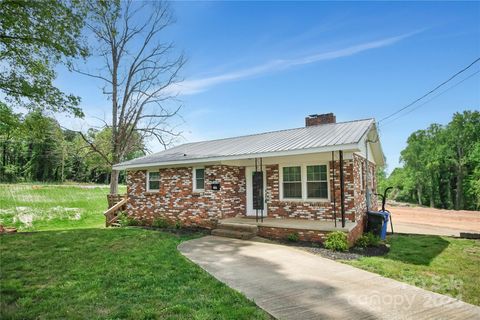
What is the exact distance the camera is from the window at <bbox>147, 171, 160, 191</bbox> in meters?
12.6

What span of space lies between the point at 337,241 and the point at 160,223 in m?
7.15

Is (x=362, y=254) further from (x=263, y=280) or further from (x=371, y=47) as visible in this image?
(x=371, y=47)

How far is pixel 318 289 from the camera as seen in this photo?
4.57 metres

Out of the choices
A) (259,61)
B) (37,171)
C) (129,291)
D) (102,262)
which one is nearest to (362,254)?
(129,291)

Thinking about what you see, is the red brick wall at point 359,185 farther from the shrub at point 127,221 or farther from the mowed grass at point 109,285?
the shrub at point 127,221

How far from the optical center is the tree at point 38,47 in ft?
31.7

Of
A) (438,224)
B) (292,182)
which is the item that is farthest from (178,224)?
(438,224)

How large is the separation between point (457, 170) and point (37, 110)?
4511 centimetres

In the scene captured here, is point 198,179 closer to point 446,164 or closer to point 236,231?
point 236,231

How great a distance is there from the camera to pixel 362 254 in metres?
7.25

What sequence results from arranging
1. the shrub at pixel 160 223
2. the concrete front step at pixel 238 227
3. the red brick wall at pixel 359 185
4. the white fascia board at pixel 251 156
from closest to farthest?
the white fascia board at pixel 251 156 → the concrete front step at pixel 238 227 → the red brick wall at pixel 359 185 → the shrub at pixel 160 223

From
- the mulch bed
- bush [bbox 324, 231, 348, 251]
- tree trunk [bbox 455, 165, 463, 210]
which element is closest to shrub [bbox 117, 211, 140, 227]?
the mulch bed

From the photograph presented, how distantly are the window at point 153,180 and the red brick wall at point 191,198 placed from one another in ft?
0.87

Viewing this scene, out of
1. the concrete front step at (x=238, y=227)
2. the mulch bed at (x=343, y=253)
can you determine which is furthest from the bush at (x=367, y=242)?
the concrete front step at (x=238, y=227)
